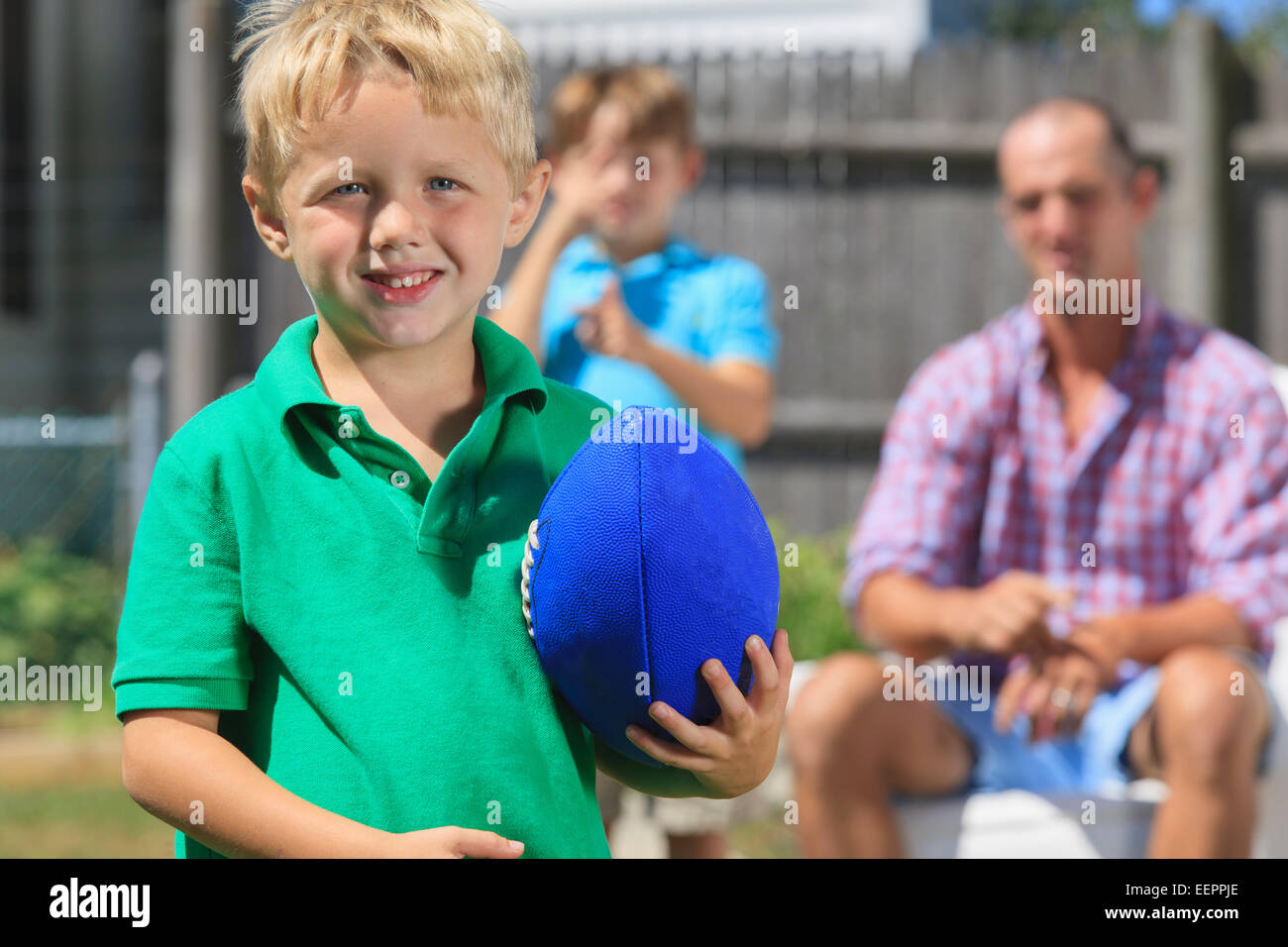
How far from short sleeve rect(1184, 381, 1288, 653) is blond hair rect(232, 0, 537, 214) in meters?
1.90

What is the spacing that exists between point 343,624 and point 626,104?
6.43 ft

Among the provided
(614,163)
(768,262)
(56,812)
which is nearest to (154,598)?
(614,163)

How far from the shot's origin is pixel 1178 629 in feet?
8.42

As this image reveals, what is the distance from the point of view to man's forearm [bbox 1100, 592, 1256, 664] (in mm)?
2561

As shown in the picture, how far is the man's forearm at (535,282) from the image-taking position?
258cm

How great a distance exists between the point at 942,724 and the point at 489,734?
1536 millimetres

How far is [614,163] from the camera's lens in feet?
Result: 9.46

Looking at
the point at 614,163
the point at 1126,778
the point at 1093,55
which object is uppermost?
the point at 1093,55

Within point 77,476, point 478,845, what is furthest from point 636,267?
point 77,476

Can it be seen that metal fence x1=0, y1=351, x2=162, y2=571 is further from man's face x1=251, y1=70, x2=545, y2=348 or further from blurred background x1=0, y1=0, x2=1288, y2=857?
man's face x1=251, y1=70, x2=545, y2=348

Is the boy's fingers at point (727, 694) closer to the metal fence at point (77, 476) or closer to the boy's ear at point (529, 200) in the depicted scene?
the boy's ear at point (529, 200)

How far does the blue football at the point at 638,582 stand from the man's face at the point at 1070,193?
6.43 feet

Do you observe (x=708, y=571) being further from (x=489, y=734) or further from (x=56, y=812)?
(x=56, y=812)

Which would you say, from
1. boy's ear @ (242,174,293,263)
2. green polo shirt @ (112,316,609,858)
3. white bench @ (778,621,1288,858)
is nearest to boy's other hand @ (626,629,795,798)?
green polo shirt @ (112,316,609,858)
